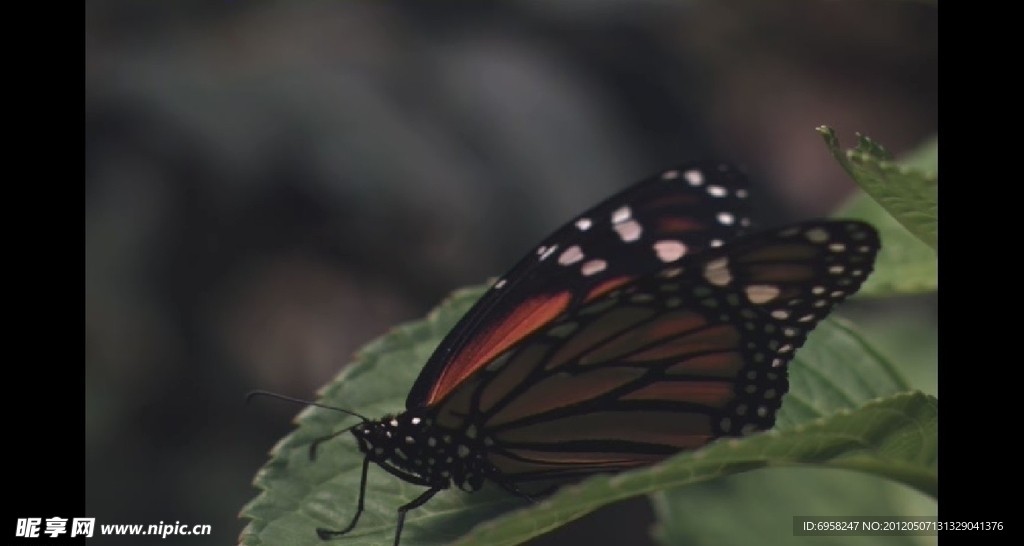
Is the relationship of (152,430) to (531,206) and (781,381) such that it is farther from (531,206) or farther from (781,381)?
(781,381)

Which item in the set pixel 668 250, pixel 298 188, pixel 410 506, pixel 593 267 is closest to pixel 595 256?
pixel 593 267

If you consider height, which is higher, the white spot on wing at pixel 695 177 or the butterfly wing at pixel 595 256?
the white spot on wing at pixel 695 177

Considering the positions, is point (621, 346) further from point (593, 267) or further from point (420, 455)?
point (420, 455)

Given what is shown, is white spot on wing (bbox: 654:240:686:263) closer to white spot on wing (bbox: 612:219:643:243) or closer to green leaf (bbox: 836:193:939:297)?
white spot on wing (bbox: 612:219:643:243)

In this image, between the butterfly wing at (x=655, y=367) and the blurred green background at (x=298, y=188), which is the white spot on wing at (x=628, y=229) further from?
the blurred green background at (x=298, y=188)

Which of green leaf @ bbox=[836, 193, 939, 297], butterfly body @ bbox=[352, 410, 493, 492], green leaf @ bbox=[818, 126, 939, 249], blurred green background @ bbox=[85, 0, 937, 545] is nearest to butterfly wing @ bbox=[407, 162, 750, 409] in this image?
butterfly body @ bbox=[352, 410, 493, 492]

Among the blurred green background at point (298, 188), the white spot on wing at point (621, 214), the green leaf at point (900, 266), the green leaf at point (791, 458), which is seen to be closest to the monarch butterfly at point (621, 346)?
the white spot on wing at point (621, 214)

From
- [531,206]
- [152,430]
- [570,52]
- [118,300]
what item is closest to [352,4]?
[570,52]
